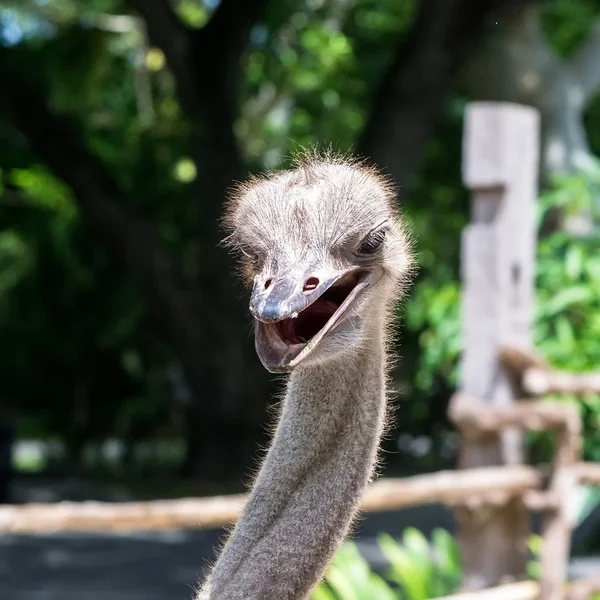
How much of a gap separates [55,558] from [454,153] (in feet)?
12.2

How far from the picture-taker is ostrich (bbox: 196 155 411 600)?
83cm

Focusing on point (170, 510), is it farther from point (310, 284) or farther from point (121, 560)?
point (121, 560)

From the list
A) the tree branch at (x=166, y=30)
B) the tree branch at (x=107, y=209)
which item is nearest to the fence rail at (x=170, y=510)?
the tree branch at (x=166, y=30)

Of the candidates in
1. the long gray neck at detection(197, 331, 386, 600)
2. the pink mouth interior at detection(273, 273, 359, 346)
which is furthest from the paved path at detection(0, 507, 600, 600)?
the pink mouth interior at detection(273, 273, 359, 346)

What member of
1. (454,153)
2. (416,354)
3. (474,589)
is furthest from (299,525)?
(416,354)

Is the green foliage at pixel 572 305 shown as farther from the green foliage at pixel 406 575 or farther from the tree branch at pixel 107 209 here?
the tree branch at pixel 107 209

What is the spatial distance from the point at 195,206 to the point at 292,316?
6.95 meters

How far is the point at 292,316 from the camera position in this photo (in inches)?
30.9

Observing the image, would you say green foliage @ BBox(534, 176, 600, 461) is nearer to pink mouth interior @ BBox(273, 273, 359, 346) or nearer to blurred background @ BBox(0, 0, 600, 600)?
blurred background @ BBox(0, 0, 600, 600)

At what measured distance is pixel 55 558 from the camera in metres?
6.56

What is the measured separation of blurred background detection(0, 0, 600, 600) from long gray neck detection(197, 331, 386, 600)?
3.33m

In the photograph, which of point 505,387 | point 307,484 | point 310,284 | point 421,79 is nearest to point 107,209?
point 421,79

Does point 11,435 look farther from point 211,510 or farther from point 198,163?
point 211,510

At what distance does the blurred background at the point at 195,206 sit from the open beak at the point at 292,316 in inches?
136
